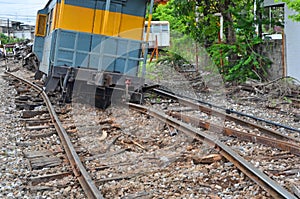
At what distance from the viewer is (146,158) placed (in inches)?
213

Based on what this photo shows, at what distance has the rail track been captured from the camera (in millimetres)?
4242

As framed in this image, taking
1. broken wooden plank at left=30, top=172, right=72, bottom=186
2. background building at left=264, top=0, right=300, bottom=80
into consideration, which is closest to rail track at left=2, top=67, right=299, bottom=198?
broken wooden plank at left=30, top=172, right=72, bottom=186

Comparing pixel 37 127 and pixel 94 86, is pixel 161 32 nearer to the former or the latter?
pixel 94 86

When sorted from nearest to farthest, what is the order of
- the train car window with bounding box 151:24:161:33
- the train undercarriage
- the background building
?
the train undercarriage → the background building → the train car window with bounding box 151:24:161:33

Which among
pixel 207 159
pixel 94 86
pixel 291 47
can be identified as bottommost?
pixel 207 159

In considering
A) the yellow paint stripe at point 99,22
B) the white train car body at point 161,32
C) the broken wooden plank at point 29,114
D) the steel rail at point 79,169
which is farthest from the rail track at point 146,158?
the white train car body at point 161,32

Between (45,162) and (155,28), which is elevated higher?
(155,28)

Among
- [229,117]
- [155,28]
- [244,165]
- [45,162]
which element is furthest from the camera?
[155,28]

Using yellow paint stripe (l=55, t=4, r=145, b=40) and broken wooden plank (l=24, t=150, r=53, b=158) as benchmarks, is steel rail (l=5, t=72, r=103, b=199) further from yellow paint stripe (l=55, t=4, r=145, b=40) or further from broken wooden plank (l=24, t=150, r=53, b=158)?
yellow paint stripe (l=55, t=4, r=145, b=40)

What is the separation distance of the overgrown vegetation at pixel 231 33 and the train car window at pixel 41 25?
504 cm

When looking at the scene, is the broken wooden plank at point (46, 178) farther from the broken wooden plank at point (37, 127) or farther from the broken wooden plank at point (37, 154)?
the broken wooden plank at point (37, 127)

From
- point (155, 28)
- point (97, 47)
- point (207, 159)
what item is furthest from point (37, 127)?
point (155, 28)

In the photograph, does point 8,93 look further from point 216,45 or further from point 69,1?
point 216,45

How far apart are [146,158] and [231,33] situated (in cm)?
1020
